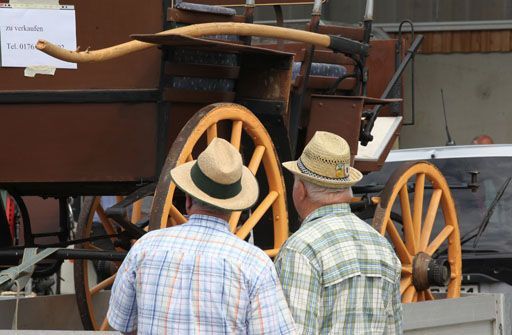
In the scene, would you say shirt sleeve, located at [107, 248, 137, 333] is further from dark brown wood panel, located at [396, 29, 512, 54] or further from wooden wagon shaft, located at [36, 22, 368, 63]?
dark brown wood panel, located at [396, 29, 512, 54]

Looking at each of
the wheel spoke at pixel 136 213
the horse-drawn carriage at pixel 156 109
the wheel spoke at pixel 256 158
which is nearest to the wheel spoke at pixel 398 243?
the horse-drawn carriage at pixel 156 109

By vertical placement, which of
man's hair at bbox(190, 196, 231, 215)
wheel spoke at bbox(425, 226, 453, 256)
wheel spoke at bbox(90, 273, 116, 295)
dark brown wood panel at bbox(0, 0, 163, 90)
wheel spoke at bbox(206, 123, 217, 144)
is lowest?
wheel spoke at bbox(90, 273, 116, 295)

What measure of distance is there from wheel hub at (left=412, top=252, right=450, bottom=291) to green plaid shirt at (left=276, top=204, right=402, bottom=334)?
1.94m

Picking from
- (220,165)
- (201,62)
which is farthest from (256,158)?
(220,165)

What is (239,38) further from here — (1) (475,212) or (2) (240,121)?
(1) (475,212)

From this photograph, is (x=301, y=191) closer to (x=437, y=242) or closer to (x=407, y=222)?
(x=407, y=222)

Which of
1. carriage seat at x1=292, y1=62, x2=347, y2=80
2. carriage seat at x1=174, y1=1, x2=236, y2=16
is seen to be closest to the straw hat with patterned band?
carriage seat at x1=174, y1=1, x2=236, y2=16

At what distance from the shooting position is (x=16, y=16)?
4.84 metres

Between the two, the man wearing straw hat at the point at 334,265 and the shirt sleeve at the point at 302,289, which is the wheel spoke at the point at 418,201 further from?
the shirt sleeve at the point at 302,289

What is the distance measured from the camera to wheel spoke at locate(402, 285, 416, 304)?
573 centimetres

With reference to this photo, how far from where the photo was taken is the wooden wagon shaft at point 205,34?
13.8 ft

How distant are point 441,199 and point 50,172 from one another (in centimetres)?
226

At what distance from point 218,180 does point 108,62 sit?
167cm

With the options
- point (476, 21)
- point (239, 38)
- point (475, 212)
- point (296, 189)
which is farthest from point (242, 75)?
point (476, 21)
